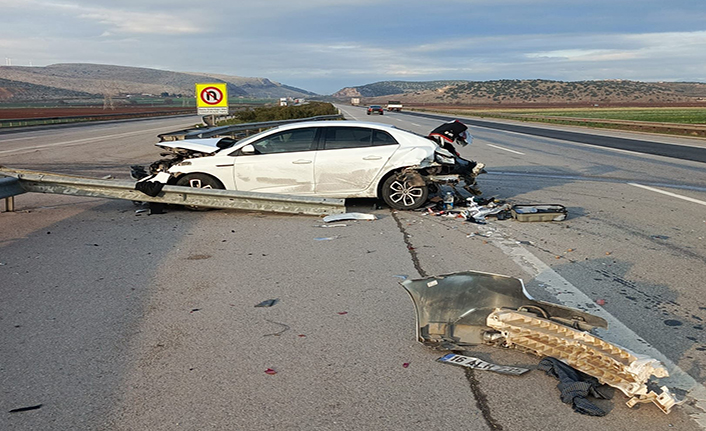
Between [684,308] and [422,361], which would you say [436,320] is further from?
[684,308]

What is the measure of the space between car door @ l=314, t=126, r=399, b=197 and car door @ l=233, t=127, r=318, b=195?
182mm

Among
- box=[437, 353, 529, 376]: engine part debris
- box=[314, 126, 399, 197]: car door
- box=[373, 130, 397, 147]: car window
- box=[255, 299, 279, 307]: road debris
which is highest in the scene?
box=[373, 130, 397, 147]: car window

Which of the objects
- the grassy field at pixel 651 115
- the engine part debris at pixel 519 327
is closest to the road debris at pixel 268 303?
→ the engine part debris at pixel 519 327

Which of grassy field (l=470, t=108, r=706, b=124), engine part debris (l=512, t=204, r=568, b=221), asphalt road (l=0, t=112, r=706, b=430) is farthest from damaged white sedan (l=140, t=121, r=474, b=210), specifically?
grassy field (l=470, t=108, r=706, b=124)

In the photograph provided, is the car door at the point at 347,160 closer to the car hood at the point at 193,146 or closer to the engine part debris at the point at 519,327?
the car hood at the point at 193,146

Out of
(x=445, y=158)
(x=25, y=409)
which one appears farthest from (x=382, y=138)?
(x=25, y=409)

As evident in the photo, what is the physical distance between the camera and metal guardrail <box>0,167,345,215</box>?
31.1 ft

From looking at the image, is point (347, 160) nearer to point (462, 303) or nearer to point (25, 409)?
point (462, 303)

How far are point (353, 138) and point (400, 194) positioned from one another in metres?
1.23

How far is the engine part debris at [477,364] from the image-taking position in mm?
4188

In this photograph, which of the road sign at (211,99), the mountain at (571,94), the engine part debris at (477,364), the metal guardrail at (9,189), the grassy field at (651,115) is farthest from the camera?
the mountain at (571,94)

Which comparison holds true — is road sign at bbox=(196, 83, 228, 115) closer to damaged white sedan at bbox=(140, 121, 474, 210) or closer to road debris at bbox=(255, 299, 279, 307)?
damaged white sedan at bbox=(140, 121, 474, 210)

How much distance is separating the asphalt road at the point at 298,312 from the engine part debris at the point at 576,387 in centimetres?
7

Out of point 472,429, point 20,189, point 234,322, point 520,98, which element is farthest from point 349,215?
point 520,98
